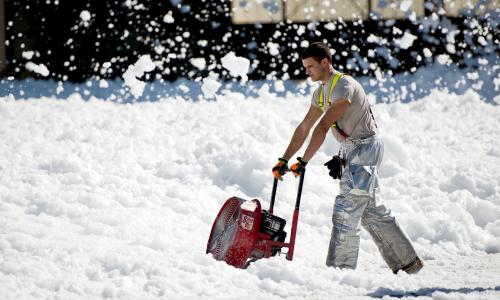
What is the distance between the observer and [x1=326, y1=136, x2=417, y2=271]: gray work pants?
14.7 ft

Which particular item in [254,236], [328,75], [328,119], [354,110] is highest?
[328,75]

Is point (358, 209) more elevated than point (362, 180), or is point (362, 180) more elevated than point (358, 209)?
point (362, 180)

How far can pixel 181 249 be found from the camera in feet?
16.6

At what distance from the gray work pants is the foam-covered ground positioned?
0.17 m

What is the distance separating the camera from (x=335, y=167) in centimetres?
453

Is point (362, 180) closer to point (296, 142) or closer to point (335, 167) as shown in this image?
A: point (335, 167)

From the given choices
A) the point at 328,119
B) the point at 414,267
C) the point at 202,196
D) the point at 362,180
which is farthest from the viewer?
the point at 202,196

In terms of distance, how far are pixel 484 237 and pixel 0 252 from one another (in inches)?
142

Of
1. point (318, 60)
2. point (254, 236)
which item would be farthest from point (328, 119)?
point (254, 236)

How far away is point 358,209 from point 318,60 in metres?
0.95

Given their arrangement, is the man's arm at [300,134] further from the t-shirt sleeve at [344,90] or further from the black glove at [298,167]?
the t-shirt sleeve at [344,90]

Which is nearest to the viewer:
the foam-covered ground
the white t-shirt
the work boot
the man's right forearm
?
the foam-covered ground

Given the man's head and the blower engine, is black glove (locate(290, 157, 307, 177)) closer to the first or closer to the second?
the blower engine

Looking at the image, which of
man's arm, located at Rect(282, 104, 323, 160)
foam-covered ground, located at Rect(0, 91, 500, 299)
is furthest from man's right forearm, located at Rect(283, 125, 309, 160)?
foam-covered ground, located at Rect(0, 91, 500, 299)
